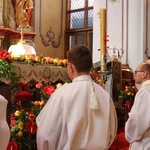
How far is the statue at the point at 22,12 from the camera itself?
938 centimetres

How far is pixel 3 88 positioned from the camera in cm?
377

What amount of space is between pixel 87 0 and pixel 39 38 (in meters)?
2.13

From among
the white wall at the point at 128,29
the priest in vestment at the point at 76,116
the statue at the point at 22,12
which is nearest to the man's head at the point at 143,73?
the priest in vestment at the point at 76,116

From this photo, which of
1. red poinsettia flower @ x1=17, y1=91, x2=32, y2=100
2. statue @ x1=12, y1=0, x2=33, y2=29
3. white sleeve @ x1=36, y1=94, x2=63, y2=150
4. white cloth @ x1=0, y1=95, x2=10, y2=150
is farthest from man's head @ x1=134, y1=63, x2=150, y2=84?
statue @ x1=12, y1=0, x2=33, y2=29

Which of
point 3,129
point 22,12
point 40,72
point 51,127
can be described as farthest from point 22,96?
point 22,12

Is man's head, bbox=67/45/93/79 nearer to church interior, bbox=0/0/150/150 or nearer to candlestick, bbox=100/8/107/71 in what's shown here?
church interior, bbox=0/0/150/150

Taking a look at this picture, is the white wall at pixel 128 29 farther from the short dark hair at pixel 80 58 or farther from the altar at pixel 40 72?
the short dark hair at pixel 80 58

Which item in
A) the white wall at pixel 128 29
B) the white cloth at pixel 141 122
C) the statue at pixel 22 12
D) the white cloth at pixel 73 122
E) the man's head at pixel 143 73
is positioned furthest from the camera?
the statue at pixel 22 12

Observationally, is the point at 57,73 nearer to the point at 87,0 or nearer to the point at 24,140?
the point at 24,140

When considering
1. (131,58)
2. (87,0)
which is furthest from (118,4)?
(87,0)

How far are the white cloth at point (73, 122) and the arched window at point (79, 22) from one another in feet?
29.0

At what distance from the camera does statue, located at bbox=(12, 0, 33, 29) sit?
369 inches

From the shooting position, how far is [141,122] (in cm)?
270

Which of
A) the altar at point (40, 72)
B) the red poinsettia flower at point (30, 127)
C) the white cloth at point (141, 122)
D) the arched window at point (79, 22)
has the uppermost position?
the arched window at point (79, 22)
